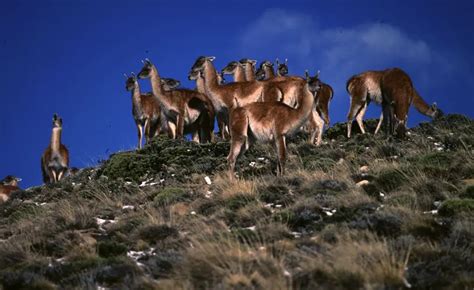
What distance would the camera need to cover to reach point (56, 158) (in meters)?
25.7

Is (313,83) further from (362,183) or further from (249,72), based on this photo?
(249,72)

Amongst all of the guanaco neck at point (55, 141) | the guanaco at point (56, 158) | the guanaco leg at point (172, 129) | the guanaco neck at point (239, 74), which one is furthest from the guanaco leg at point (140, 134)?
the guanaco neck at point (239, 74)

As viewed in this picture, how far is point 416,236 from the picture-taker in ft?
30.4

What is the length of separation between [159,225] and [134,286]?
2871mm

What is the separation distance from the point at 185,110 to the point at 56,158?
243 inches

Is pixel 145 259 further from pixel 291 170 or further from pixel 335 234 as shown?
pixel 291 170

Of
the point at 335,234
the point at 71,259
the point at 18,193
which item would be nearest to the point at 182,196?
the point at 71,259

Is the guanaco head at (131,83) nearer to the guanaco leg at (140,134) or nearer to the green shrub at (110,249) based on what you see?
the guanaco leg at (140,134)

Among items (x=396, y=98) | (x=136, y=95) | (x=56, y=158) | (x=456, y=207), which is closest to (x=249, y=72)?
(x=136, y=95)

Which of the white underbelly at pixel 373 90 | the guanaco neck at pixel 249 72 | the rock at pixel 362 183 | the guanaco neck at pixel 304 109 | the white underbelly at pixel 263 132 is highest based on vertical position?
the guanaco neck at pixel 249 72

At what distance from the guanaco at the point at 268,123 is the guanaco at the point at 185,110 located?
655 cm

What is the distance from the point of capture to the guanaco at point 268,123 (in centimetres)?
1541

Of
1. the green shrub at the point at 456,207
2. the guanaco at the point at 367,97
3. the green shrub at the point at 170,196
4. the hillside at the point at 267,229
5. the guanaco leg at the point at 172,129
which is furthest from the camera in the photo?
the guanaco leg at the point at 172,129

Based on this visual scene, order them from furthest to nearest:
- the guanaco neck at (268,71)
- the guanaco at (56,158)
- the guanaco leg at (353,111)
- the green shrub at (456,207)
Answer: the guanaco neck at (268,71)
the guanaco at (56,158)
the guanaco leg at (353,111)
the green shrub at (456,207)
